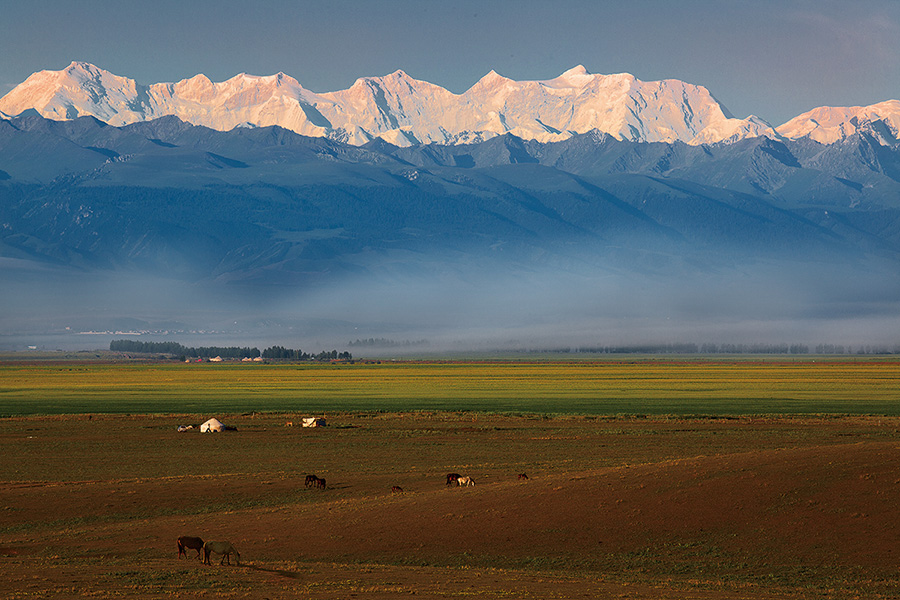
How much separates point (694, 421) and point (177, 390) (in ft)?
203

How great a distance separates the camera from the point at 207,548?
27.7m

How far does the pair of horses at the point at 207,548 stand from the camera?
27.5 meters

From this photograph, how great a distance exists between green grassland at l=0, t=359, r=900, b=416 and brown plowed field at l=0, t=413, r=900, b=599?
3650 centimetres

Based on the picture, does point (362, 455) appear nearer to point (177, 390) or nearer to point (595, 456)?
point (595, 456)

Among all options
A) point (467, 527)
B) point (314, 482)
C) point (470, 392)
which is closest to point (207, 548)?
point (467, 527)

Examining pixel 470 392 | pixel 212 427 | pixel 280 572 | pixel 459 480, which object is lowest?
pixel 280 572

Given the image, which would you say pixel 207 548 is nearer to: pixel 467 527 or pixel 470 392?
pixel 467 527

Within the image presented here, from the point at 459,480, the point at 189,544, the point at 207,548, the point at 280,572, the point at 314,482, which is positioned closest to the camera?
the point at 280,572

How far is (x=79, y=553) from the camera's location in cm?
3009

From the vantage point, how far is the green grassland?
87.4 m

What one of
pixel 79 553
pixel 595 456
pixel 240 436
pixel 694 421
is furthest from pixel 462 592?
pixel 694 421

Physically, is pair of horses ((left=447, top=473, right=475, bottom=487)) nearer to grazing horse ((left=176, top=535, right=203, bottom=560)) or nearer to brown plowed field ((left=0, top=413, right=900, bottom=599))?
brown plowed field ((left=0, top=413, right=900, bottom=599))

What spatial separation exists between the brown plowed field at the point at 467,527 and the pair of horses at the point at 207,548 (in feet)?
1.30

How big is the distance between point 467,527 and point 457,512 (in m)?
1.44
